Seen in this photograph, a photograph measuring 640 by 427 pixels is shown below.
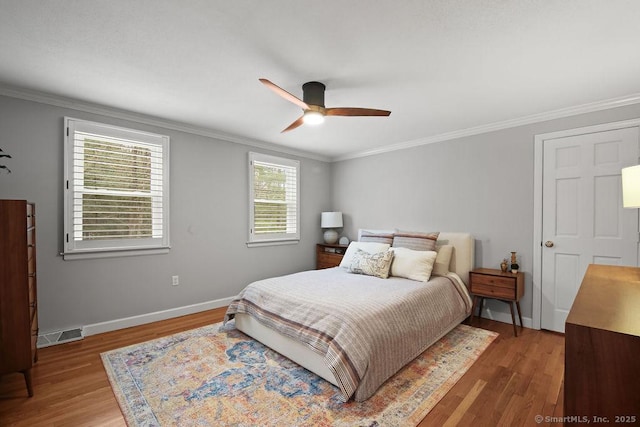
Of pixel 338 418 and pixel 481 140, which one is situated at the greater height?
pixel 481 140

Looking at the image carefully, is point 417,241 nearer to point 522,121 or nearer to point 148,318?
point 522,121

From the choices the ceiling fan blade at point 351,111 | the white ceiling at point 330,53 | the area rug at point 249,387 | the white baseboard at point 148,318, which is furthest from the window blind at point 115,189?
the ceiling fan blade at point 351,111

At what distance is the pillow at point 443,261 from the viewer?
3.49 meters

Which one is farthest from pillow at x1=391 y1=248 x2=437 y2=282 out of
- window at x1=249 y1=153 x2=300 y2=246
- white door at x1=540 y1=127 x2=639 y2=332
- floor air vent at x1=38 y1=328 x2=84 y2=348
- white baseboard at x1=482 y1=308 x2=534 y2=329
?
floor air vent at x1=38 y1=328 x2=84 y2=348

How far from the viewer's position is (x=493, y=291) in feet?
10.5

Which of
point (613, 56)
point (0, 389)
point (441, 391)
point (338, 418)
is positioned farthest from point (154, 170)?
point (613, 56)

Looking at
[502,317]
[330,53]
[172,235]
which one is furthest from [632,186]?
[172,235]

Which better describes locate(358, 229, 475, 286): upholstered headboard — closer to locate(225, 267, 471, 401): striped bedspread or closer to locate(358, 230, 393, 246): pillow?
locate(225, 267, 471, 401): striped bedspread

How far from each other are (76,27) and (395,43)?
2003mm

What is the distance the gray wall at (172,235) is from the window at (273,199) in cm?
13

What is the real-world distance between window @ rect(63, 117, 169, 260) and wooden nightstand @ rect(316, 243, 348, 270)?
2.53 metres

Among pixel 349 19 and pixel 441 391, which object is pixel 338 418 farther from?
pixel 349 19

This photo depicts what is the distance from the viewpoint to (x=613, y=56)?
2051mm

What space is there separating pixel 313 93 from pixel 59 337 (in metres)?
3.37
